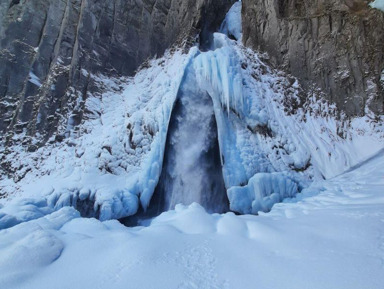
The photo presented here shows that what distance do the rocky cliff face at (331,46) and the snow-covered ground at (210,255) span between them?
739 cm

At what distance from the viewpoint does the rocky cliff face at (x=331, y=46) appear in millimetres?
10242

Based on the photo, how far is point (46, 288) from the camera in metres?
2.35

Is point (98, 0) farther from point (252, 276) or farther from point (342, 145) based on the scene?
point (252, 276)

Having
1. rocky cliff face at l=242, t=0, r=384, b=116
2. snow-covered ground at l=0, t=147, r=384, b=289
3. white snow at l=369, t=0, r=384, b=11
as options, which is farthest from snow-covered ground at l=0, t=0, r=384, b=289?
white snow at l=369, t=0, r=384, b=11

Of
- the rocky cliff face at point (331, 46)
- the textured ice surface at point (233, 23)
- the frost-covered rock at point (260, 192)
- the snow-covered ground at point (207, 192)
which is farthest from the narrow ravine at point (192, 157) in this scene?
the textured ice surface at point (233, 23)

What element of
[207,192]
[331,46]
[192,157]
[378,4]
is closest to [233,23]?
[331,46]

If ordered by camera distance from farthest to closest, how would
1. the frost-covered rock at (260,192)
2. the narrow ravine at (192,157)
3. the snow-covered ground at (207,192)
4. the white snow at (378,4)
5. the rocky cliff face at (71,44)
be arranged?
the rocky cliff face at (71,44), the white snow at (378,4), the narrow ravine at (192,157), the frost-covered rock at (260,192), the snow-covered ground at (207,192)

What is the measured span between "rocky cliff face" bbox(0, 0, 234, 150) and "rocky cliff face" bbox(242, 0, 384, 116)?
357cm

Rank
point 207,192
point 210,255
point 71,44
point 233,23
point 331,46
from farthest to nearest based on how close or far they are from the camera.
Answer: point 233,23, point 71,44, point 331,46, point 207,192, point 210,255

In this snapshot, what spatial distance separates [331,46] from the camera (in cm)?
1102

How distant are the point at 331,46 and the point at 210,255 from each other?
10842 mm

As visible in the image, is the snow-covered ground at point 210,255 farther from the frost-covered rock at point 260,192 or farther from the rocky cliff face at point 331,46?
the rocky cliff face at point 331,46

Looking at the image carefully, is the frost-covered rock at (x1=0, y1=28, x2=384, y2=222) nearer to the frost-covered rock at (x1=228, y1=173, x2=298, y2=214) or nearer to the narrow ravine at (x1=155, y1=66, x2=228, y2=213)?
the frost-covered rock at (x1=228, y1=173, x2=298, y2=214)

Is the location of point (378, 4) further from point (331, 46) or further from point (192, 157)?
point (192, 157)
